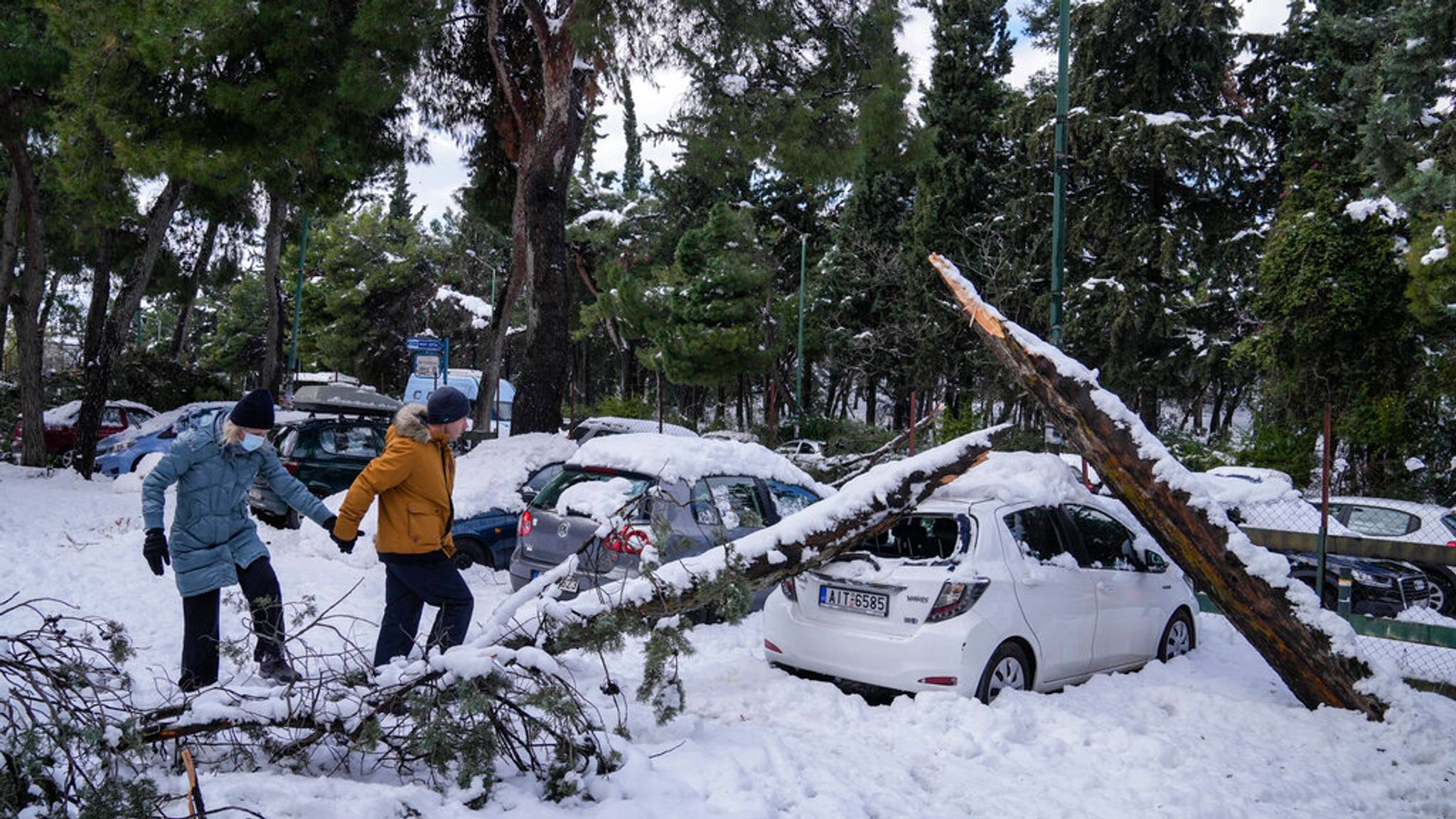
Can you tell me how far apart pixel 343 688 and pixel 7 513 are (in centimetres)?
992

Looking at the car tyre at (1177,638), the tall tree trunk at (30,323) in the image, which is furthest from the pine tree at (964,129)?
the car tyre at (1177,638)

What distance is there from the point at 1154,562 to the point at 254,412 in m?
6.02

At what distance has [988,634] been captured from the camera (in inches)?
211

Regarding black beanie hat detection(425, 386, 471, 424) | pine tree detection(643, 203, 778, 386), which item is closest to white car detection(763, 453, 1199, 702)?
black beanie hat detection(425, 386, 471, 424)

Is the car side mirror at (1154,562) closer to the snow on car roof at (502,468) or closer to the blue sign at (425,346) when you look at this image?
the snow on car roof at (502,468)

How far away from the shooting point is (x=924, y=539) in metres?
6.01

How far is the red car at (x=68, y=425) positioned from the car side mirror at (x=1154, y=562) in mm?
19386

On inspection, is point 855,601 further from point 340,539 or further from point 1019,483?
point 340,539

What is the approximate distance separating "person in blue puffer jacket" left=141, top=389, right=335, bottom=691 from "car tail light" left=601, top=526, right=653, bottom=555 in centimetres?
156

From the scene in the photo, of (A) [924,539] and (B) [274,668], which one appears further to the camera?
(A) [924,539]

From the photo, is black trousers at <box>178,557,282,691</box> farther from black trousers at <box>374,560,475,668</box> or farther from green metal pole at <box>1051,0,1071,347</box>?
green metal pole at <box>1051,0,1071,347</box>

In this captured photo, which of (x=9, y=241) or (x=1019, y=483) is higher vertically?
(x=9, y=241)

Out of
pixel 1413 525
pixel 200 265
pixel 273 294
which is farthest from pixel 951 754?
pixel 200 265

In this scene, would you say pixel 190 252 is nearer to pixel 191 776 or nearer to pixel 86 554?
pixel 86 554
